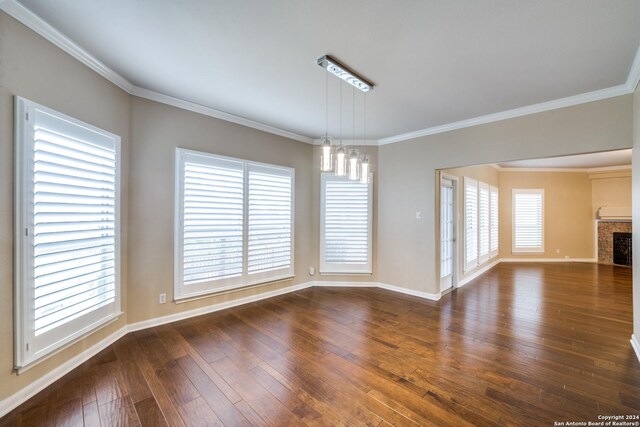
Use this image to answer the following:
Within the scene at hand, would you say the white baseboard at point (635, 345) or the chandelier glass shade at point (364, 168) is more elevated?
the chandelier glass shade at point (364, 168)

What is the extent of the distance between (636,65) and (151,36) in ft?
13.6

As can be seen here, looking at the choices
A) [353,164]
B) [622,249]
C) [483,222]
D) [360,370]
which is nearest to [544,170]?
[622,249]

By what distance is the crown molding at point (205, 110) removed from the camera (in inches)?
121

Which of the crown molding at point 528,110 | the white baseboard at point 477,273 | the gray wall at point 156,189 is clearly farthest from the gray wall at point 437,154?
the gray wall at point 156,189

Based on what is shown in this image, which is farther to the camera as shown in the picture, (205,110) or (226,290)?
(226,290)

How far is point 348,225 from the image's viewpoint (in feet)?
16.1

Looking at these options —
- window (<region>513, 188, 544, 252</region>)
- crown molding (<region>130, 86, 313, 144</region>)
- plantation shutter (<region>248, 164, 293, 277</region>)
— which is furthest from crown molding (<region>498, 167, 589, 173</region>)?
plantation shutter (<region>248, 164, 293, 277</region>)

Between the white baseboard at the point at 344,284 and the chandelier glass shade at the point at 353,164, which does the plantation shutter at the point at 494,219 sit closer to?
the white baseboard at the point at 344,284

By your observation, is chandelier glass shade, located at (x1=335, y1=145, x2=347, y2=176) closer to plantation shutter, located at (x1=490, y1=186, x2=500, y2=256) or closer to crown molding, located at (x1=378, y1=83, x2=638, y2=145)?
crown molding, located at (x1=378, y1=83, x2=638, y2=145)

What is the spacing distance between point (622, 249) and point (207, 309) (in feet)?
33.9

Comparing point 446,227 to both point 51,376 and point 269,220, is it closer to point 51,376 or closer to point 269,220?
point 269,220

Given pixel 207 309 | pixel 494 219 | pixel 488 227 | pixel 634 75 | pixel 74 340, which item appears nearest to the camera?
pixel 74 340

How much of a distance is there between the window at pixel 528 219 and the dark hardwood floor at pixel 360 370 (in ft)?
13.6

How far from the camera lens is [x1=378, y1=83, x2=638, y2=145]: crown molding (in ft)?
9.16
